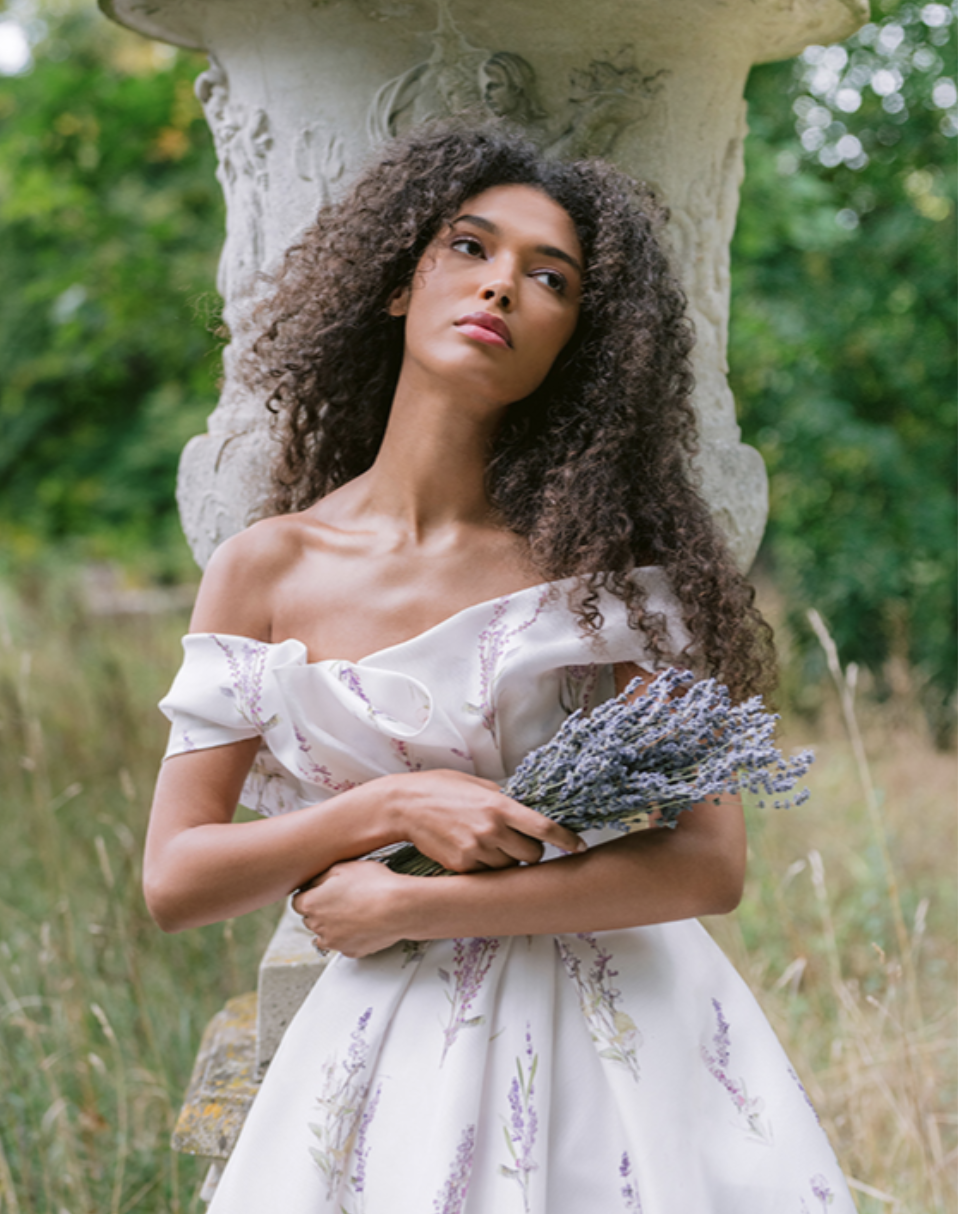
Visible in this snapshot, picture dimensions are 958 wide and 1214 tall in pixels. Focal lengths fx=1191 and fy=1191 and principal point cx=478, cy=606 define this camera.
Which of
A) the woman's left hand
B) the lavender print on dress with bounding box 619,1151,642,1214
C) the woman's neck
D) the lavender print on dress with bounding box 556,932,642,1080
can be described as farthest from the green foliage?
the lavender print on dress with bounding box 619,1151,642,1214

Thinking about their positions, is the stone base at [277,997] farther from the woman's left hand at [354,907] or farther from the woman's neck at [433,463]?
the woman's neck at [433,463]

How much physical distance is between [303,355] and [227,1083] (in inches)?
47.2

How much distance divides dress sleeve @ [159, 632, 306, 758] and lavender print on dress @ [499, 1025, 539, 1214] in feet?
1.67

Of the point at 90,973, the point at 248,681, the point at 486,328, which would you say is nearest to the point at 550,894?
the point at 248,681

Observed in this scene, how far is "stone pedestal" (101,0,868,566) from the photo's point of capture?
6.07 feet

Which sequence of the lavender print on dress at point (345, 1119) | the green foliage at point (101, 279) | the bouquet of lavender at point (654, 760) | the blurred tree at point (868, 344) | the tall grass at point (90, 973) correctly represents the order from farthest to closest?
the blurred tree at point (868, 344), the green foliage at point (101, 279), the tall grass at point (90, 973), the lavender print on dress at point (345, 1119), the bouquet of lavender at point (654, 760)

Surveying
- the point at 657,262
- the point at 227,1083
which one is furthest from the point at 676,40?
the point at 227,1083

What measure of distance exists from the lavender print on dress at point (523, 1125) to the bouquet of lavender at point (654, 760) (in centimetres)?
29

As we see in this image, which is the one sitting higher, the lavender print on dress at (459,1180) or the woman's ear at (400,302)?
the woman's ear at (400,302)

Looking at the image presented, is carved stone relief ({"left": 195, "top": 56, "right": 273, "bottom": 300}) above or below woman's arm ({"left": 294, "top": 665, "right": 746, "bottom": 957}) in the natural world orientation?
above

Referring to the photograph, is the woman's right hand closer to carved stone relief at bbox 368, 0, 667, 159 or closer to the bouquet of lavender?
the bouquet of lavender

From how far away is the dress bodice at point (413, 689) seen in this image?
148 cm

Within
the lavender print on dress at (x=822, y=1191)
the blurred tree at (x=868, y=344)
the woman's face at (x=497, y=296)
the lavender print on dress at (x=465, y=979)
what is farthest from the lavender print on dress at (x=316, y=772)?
the blurred tree at (x=868, y=344)

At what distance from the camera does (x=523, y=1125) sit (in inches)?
54.1
